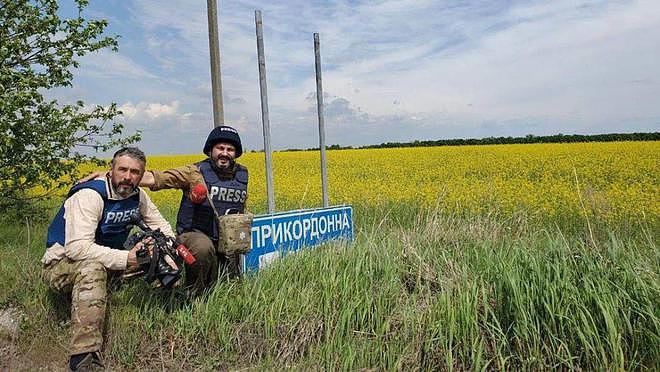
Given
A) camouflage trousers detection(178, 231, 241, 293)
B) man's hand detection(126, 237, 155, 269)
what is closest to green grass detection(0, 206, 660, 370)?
camouflage trousers detection(178, 231, 241, 293)

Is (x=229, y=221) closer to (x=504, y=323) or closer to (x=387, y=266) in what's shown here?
(x=387, y=266)

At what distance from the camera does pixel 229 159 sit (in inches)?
165

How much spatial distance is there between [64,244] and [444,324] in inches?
102

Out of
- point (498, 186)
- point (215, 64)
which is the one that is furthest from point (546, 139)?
point (215, 64)

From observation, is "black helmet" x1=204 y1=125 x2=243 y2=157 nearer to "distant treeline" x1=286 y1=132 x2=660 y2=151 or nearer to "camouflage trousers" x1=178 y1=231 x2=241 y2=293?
"camouflage trousers" x1=178 y1=231 x2=241 y2=293

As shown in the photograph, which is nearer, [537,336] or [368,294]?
[537,336]

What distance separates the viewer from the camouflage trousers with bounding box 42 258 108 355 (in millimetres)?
3017

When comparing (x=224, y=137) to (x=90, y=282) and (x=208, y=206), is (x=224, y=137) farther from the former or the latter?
(x=90, y=282)

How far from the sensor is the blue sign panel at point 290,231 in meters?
4.21

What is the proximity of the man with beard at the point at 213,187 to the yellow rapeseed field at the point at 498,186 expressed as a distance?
44.1 inches

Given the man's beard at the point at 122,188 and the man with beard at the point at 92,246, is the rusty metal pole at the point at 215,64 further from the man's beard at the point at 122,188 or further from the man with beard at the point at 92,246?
the man's beard at the point at 122,188

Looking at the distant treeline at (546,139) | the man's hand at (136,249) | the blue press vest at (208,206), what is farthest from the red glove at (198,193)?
the distant treeline at (546,139)

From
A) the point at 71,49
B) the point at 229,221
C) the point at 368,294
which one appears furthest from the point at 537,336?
the point at 71,49

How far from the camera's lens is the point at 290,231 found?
4605 millimetres
